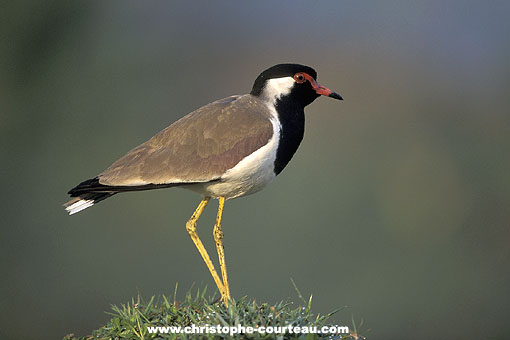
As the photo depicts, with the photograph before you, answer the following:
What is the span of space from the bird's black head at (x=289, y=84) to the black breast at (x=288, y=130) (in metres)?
0.05

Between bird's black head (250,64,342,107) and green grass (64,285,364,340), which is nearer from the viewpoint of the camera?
green grass (64,285,364,340)

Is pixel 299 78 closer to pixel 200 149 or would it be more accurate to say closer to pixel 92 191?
pixel 200 149

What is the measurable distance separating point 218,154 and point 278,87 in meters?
0.61

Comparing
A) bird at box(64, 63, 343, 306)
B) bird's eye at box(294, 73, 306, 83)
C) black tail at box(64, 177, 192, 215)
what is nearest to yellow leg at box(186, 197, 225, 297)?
bird at box(64, 63, 343, 306)

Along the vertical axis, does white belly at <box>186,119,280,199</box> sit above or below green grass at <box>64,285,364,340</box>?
above

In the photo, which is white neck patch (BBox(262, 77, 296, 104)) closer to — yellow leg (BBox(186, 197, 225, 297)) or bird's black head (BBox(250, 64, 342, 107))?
bird's black head (BBox(250, 64, 342, 107))

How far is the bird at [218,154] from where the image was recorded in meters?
3.43

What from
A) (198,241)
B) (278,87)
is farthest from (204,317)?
(278,87)

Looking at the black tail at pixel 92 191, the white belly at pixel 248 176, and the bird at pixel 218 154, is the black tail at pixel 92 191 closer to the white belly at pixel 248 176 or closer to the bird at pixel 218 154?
the bird at pixel 218 154

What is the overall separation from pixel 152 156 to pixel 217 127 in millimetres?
414

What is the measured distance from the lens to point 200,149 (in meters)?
3.49

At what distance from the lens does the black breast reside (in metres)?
3.57

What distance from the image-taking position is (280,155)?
3.56 metres

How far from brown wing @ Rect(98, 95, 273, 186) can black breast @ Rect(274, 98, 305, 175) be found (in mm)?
106
